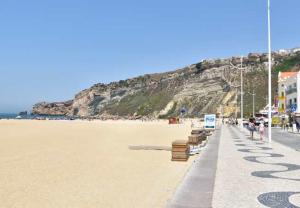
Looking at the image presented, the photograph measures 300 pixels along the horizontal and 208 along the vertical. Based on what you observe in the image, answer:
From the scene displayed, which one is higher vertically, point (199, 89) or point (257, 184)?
point (199, 89)

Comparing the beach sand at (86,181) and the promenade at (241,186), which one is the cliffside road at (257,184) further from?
the beach sand at (86,181)

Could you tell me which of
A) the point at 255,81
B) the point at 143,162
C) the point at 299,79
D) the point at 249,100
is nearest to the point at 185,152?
the point at 143,162

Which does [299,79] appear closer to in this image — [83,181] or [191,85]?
[83,181]

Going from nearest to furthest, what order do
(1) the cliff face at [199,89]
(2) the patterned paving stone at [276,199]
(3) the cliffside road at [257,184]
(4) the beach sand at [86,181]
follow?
1. (2) the patterned paving stone at [276,199]
2. (3) the cliffside road at [257,184]
3. (4) the beach sand at [86,181]
4. (1) the cliff face at [199,89]

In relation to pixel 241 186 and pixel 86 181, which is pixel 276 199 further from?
pixel 86 181

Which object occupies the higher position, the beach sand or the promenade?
the promenade

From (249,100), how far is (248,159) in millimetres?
121898

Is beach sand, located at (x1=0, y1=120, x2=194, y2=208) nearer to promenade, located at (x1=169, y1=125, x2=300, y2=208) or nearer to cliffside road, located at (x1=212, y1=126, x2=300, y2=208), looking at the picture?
promenade, located at (x1=169, y1=125, x2=300, y2=208)

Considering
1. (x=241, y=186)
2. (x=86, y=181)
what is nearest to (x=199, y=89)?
(x=86, y=181)

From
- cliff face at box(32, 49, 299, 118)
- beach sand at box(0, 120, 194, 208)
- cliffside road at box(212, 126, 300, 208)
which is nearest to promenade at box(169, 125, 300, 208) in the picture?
cliffside road at box(212, 126, 300, 208)

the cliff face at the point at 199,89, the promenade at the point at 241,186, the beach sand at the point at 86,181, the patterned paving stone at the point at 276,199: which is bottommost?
the beach sand at the point at 86,181

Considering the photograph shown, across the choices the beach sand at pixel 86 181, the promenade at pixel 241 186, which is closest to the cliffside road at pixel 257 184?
the promenade at pixel 241 186

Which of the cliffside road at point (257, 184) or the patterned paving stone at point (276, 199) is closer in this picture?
the patterned paving stone at point (276, 199)

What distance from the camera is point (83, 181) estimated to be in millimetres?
11109
